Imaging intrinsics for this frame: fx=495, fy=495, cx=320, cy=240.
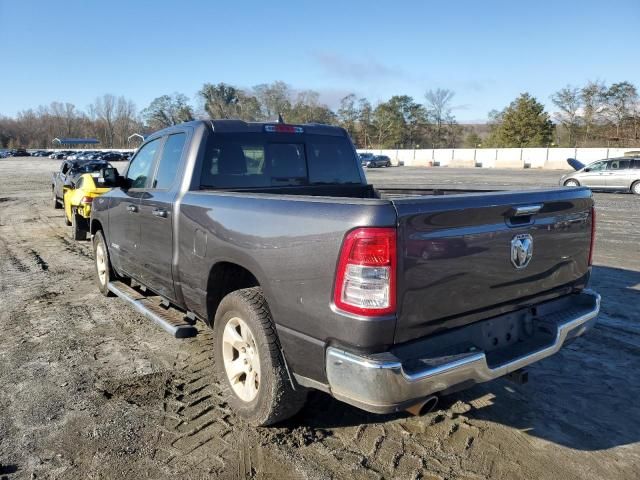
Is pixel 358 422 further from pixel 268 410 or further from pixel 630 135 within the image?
pixel 630 135

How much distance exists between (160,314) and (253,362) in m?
1.47

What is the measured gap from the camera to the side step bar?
3.89 meters

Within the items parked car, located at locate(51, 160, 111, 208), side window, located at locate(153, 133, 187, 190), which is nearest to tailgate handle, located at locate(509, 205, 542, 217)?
side window, located at locate(153, 133, 187, 190)

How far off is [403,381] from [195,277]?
6.45ft

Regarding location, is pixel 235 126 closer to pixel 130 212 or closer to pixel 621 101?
pixel 130 212

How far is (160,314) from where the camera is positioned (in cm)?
437

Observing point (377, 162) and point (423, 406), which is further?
point (377, 162)

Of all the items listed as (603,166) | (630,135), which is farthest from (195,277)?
(630,135)

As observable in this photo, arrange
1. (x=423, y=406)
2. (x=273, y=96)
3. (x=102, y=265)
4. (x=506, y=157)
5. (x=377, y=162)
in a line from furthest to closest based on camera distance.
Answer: (x=273, y=96) < (x=506, y=157) < (x=377, y=162) < (x=102, y=265) < (x=423, y=406)

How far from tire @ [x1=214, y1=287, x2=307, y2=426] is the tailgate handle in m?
1.59

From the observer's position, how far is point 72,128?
15600 cm

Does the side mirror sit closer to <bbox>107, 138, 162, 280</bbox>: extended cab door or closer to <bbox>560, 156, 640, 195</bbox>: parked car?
<bbox>107, 138, 162, 280</bbox>: extended cab door

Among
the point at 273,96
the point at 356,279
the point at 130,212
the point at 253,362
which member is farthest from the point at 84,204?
the point at 273,96

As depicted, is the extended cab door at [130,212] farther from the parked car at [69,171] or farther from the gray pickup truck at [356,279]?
the parked car at [69,171]
